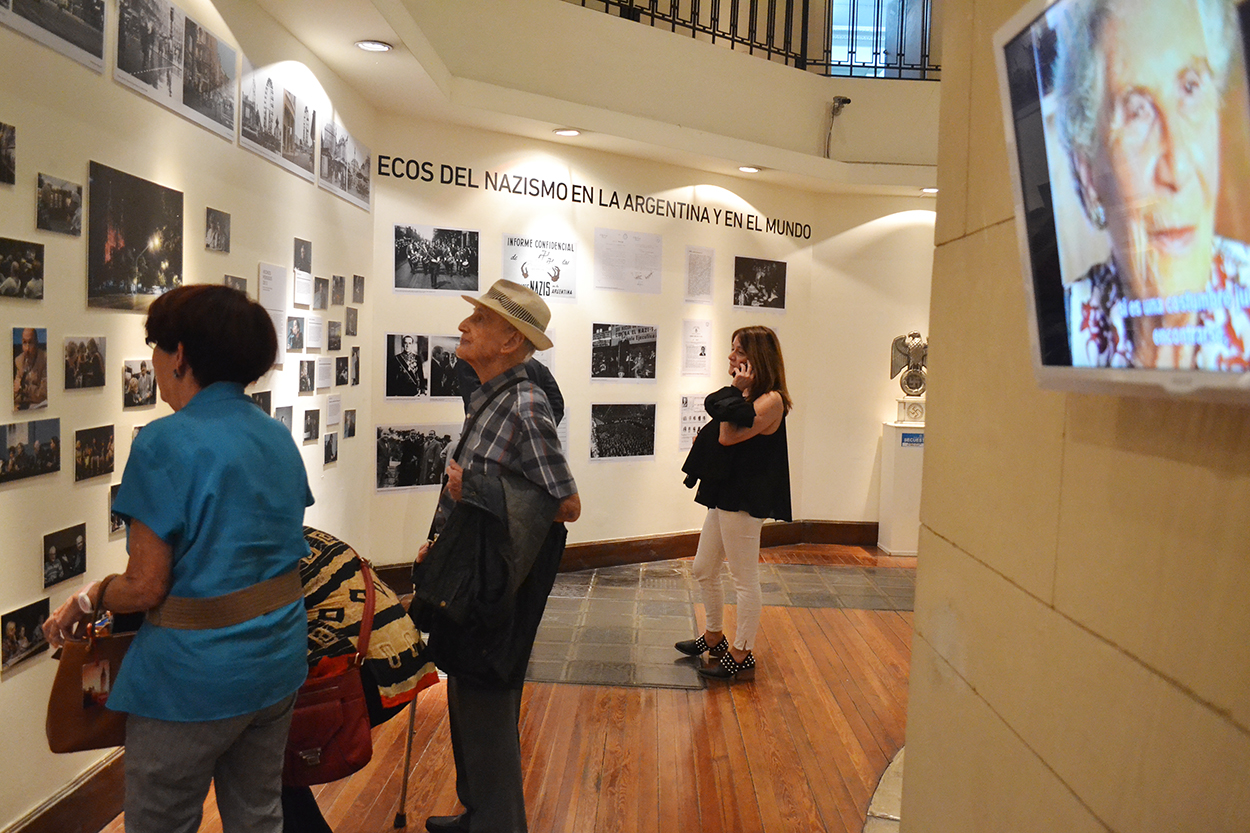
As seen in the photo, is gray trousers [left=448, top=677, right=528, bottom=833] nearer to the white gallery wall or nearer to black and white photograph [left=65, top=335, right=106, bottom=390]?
the white gallery wall

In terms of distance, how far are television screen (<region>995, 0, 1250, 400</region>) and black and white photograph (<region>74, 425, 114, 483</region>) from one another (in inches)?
111

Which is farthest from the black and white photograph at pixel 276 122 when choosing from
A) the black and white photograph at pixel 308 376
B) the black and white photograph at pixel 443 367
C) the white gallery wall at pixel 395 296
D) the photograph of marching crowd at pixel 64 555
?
the photograph of marching crowd at pixel 64 555

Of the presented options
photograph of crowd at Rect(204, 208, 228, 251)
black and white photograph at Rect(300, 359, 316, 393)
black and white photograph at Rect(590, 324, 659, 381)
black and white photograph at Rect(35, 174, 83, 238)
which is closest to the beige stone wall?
black and white photograph at Rect(35, 174, 83, 238)

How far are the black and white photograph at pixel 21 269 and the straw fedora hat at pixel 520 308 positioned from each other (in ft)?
4.16

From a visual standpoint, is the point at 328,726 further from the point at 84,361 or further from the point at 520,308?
the point at 84,361

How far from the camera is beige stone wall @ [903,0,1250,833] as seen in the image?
4.33 feet

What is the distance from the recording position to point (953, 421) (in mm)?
2371

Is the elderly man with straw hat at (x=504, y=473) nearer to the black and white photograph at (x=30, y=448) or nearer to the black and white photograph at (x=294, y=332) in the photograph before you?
the black and white photograph at (x=30, y=448)

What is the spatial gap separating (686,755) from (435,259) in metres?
3.82

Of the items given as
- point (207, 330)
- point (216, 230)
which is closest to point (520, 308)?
point (207, 330)

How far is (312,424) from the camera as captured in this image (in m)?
4.87

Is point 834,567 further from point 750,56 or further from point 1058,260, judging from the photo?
point 1058,260

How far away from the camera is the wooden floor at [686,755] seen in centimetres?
332

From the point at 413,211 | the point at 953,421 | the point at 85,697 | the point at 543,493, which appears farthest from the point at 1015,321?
the point at 413,211
